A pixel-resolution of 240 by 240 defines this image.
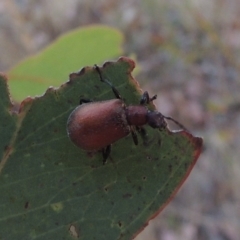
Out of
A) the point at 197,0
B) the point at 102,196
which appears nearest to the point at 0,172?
the point at 102,196

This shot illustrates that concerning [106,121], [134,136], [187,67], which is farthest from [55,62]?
[187,67]

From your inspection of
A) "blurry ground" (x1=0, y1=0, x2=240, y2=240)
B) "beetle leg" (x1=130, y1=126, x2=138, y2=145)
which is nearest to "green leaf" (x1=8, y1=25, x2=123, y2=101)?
"beetle leg" (x1=130, y1=126, x2=138, y2=145)

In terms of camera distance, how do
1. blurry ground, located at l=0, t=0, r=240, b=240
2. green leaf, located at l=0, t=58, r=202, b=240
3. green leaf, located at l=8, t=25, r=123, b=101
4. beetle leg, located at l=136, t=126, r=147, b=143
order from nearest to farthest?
1. green leaf, located at l=0, t=58, r=202, b=240
2. beetle leg, located at l=136, t=126, r=147, b=143
3. green leaf, located at l=8, t=25, r=123, b=101
4. blurry ground, located at l=0, t=0, r=240, b=240

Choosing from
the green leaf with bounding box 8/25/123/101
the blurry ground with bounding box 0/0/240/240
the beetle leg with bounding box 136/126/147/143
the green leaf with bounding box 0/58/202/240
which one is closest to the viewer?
the green leaf with bounding box 0/58/202/240

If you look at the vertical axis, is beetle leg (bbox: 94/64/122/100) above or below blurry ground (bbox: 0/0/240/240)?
above

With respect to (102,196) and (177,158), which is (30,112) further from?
(177,158)

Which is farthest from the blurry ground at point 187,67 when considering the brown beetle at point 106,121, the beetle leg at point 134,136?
the beetle leg at point 134,136

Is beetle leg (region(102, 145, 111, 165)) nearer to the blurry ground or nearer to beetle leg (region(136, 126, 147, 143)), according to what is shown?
beetle leg (region(136, 126, 147, 143))
